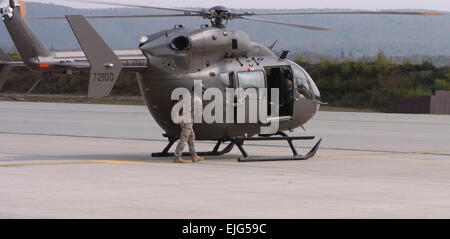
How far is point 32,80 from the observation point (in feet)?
288

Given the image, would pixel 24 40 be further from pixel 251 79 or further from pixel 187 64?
pixel 251 79

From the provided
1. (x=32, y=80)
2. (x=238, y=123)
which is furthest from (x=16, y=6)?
(x=32, y=80)

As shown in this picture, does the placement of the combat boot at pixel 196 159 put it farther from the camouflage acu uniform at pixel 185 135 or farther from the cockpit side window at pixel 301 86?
the cockpit side window at pixel 301 86

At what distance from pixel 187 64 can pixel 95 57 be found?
2.48 meters

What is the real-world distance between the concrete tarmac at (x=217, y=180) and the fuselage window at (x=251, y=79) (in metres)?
1.79

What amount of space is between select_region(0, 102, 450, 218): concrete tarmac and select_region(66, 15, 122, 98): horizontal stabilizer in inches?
65.1

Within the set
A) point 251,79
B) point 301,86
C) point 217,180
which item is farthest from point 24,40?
point 301,86

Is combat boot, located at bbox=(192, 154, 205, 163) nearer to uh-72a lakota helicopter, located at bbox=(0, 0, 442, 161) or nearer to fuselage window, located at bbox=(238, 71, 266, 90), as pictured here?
uh-72a lakota helicopter, located at bbox=(0, 0, 442, 161)

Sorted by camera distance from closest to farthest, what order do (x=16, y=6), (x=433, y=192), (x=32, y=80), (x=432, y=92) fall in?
(x=433, y=192), (x=16, y=6), (x=432, y=92), (x=32, y=80)

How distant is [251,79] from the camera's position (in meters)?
21.8

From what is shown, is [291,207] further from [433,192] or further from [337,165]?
[337,165]

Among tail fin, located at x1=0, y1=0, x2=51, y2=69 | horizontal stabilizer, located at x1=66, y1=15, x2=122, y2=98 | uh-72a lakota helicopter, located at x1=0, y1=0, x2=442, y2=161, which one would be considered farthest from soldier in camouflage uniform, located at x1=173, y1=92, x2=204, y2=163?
tail fin, located at x1=0, y1=0, x2=51, y2=69

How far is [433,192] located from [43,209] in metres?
6.57

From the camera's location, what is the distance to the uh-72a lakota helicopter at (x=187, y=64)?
19.6 m
